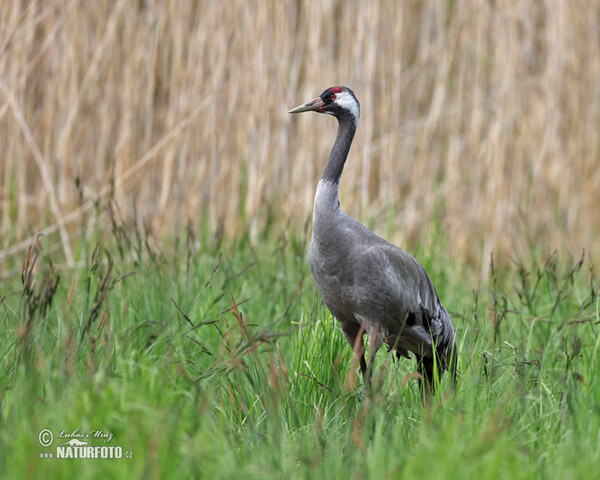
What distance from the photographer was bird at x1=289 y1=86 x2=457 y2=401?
3408 mm

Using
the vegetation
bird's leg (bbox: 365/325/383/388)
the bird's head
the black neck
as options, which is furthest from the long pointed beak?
bird's leg (bbox: 365/325/383/388)

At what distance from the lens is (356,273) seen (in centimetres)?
342

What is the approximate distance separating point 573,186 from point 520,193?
1.83ft

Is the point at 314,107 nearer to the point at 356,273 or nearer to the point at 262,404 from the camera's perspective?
the point at 356,273

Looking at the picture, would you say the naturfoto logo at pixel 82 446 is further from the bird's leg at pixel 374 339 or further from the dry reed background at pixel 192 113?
the dry reed background at pixel 192 113

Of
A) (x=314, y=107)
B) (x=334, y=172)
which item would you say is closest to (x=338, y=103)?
(x=314, y=107)

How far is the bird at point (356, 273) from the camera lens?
134 inches

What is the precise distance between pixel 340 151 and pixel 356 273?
0.55 metres

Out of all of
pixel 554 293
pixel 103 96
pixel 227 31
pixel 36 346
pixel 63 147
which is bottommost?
pixel 554 293

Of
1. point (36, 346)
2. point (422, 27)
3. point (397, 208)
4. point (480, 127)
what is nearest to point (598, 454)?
point (36, 346)

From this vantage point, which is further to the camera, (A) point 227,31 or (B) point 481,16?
(B) point 481,16

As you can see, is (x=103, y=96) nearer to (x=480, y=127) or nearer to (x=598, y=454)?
(x=480, y=127)

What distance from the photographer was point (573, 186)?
677 centimetres

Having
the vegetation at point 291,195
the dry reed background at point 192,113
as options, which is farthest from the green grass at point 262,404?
the dry reed background at point 192,113
